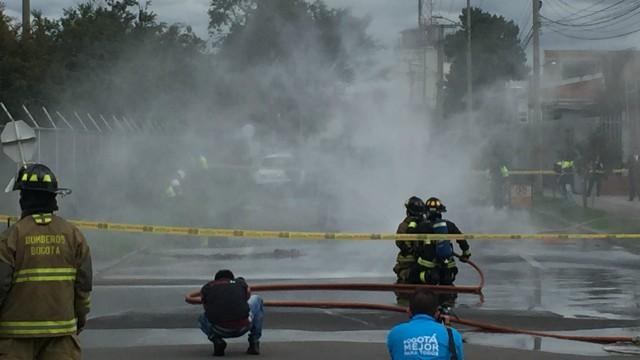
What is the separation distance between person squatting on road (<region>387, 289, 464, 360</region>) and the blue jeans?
413 centimetres

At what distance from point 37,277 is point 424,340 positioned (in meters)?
2.02

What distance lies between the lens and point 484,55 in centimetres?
3966

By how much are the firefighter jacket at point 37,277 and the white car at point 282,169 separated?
937 inches

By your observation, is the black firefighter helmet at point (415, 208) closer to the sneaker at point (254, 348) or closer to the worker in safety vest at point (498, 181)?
the sneaker at point (254, 348)

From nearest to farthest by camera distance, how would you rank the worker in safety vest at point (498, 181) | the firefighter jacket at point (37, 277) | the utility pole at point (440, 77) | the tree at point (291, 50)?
1. the firefighter jacket at point (37, 277)
2. the tree at point (291, 50)
3. the worker in safety vest at point (498, 181)
4. the utility pole at point (440, 77)

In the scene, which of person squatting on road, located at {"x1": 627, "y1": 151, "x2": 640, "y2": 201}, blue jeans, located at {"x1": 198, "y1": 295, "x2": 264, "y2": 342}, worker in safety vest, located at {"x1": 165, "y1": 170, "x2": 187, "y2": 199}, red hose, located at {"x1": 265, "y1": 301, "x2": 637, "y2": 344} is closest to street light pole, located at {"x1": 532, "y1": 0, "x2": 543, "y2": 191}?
person squatting on road, located at {"x1": 627, "y1": 151, "x2": 640, "y2": 201}

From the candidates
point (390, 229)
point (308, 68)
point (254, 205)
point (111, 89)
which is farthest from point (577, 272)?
point (111, 89)

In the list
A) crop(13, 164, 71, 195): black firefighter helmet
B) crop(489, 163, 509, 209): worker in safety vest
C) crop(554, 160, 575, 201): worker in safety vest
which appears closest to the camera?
crop(13, 164, 71, 195): black firefighter helmet

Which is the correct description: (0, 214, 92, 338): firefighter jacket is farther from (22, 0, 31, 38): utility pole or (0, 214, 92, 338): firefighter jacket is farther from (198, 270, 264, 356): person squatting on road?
(22, 0, 31, 38): utility pole

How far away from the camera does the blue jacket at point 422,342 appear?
526cm

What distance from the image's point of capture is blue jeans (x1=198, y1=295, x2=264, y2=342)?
9336mm

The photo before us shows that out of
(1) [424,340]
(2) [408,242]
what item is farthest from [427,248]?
(1) [424,340]

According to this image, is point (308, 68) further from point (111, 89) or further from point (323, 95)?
point (111, 89)

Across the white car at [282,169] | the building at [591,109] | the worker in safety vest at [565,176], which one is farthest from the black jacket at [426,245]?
the building at [591,109]
